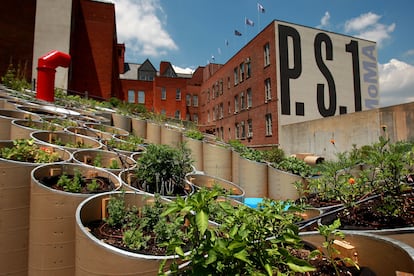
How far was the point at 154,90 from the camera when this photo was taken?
107 ft

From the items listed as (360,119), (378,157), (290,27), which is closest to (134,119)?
(378,157)

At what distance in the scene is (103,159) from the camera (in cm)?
484

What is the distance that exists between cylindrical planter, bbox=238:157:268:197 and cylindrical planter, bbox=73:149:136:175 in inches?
151

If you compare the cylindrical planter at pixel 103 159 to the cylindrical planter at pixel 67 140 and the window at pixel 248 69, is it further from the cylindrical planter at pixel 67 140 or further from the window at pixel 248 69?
the window at pixel 248 69

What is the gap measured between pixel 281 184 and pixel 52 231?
585 centimetres

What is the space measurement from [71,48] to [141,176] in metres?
18.0

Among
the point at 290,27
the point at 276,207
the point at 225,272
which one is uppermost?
the point at 290,27

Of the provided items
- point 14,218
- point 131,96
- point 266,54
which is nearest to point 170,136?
point 14,218

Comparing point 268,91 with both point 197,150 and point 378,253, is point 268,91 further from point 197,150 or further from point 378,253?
point 378,253

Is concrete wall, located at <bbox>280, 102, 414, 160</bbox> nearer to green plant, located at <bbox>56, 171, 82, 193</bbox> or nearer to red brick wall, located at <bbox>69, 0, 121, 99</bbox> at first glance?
green plant, located at <bbox>56, 171, 82, 193</bbox>

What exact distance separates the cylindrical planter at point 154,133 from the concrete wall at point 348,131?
6162 millimetres

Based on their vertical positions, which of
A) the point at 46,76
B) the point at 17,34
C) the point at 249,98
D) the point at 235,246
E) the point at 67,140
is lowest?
the point at 235,246

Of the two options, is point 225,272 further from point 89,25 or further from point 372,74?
point 372,74

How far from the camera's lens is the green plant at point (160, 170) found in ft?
13.7
